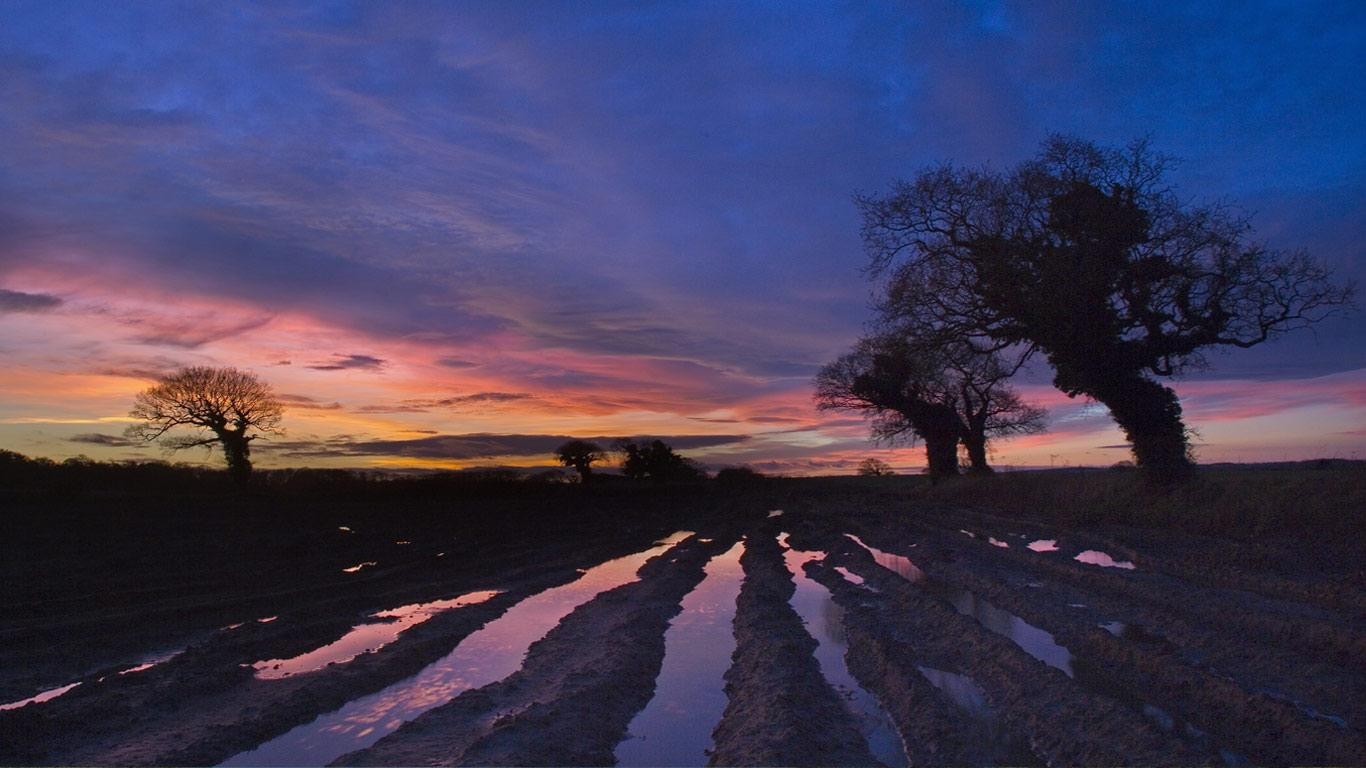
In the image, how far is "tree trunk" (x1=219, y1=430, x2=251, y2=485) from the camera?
4213cm

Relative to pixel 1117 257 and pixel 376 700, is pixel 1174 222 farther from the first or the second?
pixel 376 700

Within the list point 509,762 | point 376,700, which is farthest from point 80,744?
point 509,762

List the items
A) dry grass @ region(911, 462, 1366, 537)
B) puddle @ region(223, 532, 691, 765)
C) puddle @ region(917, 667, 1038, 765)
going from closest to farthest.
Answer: puddle @ region(917, 667, 1038, 765) → puddle @ region(223, 532, 691, 765) → dry grass @ region(911, 462, 1366, 537)

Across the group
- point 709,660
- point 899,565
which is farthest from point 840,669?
point 899,565

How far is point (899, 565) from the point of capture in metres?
14.1

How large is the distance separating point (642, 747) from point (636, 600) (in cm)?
570

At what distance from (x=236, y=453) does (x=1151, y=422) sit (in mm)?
41454

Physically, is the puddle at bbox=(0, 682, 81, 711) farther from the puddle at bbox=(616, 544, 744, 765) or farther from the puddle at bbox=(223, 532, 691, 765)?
the puddle at bbox=(616, 544, 744, 765)

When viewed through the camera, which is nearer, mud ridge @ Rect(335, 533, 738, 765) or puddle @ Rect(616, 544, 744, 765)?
mud ridge @ Rect(335, 533, 738, 765)

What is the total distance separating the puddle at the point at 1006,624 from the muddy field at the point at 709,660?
2.2 inches

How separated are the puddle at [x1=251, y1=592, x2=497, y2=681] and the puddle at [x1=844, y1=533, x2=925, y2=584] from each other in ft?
20.3

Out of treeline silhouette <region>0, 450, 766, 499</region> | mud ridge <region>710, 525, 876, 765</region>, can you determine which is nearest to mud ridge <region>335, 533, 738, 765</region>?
mud ridge <region>710, 525, 876, 765</region>

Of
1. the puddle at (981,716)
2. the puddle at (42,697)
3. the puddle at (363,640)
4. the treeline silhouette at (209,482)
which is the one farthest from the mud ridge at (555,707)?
the treeline silhouette at (209,482)

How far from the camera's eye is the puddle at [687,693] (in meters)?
5.33
